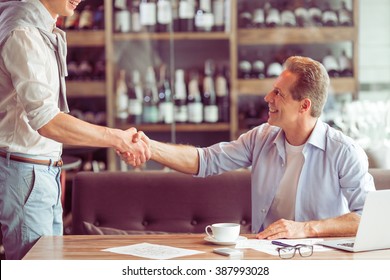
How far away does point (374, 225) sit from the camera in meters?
1.87

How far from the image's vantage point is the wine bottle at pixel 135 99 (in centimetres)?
496

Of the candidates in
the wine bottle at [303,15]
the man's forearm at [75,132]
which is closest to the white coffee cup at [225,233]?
the man's forearm at [75,132]

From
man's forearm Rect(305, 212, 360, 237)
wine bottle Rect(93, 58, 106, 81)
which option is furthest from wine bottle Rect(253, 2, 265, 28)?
man's forearm Rect(305, 212, 360, 237)

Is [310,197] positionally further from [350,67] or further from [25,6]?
[350,67]

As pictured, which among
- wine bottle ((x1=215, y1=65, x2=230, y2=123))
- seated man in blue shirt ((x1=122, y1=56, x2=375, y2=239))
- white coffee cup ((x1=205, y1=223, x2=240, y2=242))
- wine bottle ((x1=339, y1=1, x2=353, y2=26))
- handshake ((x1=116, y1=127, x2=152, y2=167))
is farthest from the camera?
wine bottle ((x1=215, y1=65, x2=230, y2=123))

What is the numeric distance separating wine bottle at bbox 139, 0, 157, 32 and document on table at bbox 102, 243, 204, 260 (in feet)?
10.3

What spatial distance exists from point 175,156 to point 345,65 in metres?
2.72

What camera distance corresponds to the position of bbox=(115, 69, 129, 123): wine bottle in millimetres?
4992

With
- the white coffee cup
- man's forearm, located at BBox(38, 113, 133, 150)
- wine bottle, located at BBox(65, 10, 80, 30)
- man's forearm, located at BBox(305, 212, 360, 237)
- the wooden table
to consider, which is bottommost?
man's forearm, located at BBox(305, 212, 360, 237)

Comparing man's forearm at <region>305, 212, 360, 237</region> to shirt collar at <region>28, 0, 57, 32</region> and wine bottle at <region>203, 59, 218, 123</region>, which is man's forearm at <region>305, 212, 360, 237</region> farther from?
wine bottle at <region>203, 59, 218, 123</region>

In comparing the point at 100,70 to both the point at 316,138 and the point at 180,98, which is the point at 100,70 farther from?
the point at 316,138

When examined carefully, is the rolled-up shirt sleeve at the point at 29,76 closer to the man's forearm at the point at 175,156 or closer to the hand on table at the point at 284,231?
the man's forearm at the point at 175,156

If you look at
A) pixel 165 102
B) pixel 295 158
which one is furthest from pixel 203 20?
pixel 295 158
